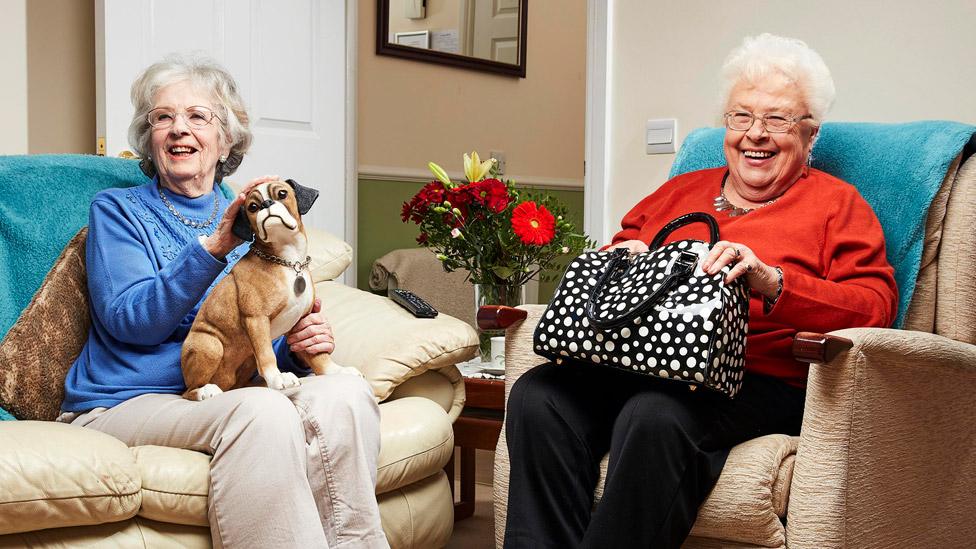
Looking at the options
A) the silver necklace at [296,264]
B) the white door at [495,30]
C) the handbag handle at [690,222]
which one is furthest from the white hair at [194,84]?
the white door at [495,30]

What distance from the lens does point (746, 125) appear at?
1.87 meters

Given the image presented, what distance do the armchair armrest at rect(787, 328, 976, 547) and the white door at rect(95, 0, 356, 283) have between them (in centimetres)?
193

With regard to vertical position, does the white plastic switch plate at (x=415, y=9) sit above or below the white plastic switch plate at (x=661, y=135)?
above

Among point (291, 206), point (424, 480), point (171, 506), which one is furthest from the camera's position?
point (424, 480)

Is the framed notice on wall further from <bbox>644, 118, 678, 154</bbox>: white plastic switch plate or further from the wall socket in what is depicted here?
<bbox>644, 118, 678, 154</bbox>: white plastic switch plate

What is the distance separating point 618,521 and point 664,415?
0.59 feet

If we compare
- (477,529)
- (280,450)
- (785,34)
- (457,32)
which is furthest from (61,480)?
(457,32)

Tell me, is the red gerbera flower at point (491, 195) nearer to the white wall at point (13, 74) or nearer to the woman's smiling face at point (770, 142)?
the woman's smiling face at point (770, 142)

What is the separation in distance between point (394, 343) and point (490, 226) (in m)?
0.43

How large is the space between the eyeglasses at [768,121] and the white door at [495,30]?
2.43 meters

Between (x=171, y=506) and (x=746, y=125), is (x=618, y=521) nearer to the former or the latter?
(x=171, y=506)

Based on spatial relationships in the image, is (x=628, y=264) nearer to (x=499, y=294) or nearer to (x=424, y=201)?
(x=499, y=294)

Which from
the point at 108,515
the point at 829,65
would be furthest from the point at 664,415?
the point at 829,65

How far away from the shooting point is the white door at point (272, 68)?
9.00 feet
